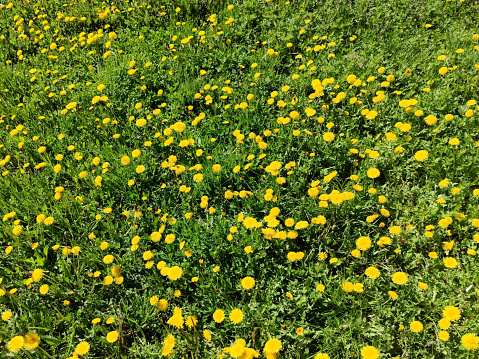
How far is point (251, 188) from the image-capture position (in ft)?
10.0

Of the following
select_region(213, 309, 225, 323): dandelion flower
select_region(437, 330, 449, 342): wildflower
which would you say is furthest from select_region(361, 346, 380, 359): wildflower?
select_region(213, 309, 225, 323): dandelion flower

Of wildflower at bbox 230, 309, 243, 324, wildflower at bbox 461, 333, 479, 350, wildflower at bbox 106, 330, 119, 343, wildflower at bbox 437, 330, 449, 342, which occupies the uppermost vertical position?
wildflower at bbox 230, 309, 243, 324

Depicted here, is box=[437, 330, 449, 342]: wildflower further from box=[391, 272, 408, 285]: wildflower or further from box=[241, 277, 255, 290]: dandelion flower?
box=[241, 277, 255, 290]: dandelion flower

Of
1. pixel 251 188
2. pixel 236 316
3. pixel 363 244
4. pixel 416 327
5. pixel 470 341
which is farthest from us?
pixel 251 188

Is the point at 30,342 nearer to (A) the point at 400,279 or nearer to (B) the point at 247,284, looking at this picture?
(B) the point at 247,284

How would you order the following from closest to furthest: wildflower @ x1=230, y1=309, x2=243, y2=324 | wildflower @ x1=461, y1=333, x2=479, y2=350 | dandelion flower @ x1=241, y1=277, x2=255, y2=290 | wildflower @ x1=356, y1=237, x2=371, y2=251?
1. wildflower @ x1=461, y1=333, x2=479, y2=350
2. wildflower @ x1=230, y1=309, x2=243, y2=324
3. dandelion flower @ x1=241, y1=277, x2=255, y2=290
4. wildflower @ x1=356, y1=237, x2=371, y2=251

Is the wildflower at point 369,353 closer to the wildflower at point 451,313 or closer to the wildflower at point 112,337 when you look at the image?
the wildflower at point 451,313

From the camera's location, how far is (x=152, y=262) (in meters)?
2.56

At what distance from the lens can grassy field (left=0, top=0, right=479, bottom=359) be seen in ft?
7.58

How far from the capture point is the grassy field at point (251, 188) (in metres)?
2.31

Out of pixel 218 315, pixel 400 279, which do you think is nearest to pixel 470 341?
pixel 400 279

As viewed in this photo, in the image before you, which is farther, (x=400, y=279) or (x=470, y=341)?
(x=400, y=279)

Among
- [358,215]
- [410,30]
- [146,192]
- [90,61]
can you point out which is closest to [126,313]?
[146,192]

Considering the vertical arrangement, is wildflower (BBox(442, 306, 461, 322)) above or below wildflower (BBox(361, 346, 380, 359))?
above
